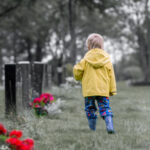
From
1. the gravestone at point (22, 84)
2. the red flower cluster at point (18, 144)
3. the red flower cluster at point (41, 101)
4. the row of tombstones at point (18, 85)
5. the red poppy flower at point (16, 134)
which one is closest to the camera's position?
the red flower cluster at point (18, 144)

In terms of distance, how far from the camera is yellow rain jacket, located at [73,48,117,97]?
13.9 ft

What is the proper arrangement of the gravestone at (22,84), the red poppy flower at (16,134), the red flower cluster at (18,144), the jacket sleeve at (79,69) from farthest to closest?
the gravestone at (22,84) → the jacket sleeve at (79,69) → the red poppy flower at (16,134) → the red flower cluster at (18,144)

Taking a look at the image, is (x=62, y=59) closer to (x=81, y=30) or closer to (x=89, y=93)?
(x=81, y=30)

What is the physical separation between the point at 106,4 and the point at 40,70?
10.3 metres

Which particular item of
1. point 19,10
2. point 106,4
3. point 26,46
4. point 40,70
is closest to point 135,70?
point 26,46

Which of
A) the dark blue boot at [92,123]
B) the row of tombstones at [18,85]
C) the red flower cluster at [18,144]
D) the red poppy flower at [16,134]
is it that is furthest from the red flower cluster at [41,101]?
the red flower cluster at [18,144]

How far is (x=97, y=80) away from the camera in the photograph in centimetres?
426

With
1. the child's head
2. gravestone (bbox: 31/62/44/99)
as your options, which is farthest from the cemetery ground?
gravestone (bbox: 31/62/44/99)

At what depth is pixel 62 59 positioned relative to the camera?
33156mm

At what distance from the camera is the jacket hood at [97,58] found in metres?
4.30

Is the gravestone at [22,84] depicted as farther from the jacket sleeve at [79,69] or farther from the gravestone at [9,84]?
the jacket sleeve at [79,69]

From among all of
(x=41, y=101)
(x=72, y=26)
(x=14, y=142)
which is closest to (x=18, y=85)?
(x=41, y=101)

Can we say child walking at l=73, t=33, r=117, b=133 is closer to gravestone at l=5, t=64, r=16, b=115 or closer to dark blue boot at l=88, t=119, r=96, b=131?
dark blue boot at l=88, t=119, r=96, b=131

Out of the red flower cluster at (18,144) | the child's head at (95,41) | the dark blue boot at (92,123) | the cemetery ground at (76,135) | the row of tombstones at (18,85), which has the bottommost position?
the cemetery ground at (76,135)
